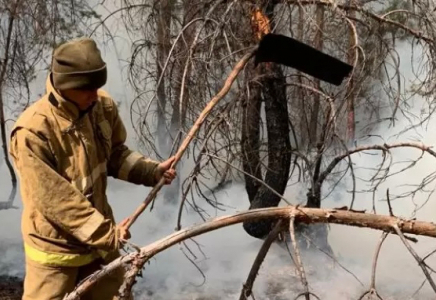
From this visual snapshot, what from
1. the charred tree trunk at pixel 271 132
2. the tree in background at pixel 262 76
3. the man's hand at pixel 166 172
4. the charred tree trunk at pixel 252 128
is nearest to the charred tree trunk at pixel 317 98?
the tree in background at pixel 262 76

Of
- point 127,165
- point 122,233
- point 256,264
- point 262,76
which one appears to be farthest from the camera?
point 262,76

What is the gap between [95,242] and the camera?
96.7 inches

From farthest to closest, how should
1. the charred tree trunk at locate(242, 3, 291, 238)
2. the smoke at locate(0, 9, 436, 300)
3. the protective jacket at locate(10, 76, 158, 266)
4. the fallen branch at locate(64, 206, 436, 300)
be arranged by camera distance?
the smoke at locate(0, 9, 436, 300)
the charred tree trunk at locate(242, 3, 291, 238)
the protective jacket at locate(10, 76, 158, 266)
the fallen branch at locate(64, 206, 436, 300)

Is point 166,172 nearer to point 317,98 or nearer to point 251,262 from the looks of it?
point 317,98

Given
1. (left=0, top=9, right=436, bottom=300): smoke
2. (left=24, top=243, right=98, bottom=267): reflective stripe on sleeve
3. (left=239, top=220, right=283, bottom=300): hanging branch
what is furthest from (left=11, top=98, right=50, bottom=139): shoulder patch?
(left=0, top=9, right=436, bottom=300): smoke

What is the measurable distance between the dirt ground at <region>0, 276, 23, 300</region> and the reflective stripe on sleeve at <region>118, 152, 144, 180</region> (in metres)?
3.30

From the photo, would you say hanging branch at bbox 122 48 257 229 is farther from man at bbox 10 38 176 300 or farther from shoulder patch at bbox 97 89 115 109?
shoulder patch at bbox 97 89 115 109

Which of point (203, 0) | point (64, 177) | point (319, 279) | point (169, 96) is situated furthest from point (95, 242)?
point (319, 279)

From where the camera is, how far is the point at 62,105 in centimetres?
254

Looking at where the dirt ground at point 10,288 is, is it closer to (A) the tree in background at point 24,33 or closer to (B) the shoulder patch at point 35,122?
(A) the tree in background at point 24,33

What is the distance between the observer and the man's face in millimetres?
2522

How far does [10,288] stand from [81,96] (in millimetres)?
4011

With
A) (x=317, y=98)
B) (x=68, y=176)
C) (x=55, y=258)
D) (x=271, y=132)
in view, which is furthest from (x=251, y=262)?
(x=68, y=176)

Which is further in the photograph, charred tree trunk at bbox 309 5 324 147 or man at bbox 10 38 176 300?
charred tree trunk at bbox 309 5 324 147
